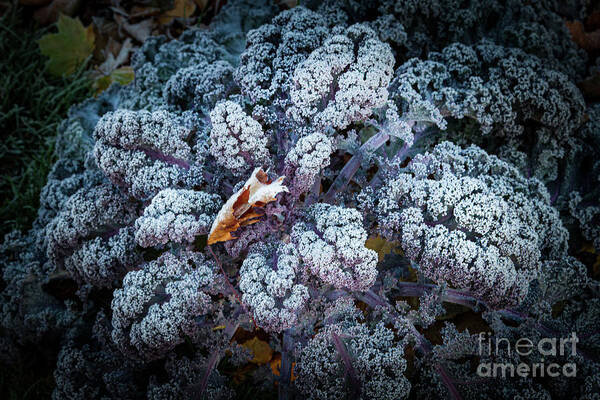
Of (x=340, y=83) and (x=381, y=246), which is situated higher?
(x=340, y=83)

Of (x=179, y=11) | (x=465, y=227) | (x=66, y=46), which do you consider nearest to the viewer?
(x=465, y=227)

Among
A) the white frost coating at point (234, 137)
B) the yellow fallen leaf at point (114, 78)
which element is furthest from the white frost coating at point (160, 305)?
the yellow fallen leaf at point (114, 78)

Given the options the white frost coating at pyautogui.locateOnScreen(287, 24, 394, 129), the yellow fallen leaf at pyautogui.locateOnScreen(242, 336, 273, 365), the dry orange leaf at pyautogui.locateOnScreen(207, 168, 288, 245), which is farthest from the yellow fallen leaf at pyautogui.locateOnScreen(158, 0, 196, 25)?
the yellow fallen leaf at pyautogui.locateOnScreen(242, 336, 273, 365)

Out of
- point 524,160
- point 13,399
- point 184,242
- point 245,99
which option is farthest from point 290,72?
point 13,399

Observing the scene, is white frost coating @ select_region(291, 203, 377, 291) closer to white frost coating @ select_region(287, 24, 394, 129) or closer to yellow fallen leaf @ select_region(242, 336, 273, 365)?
white frost coating @ select_region(287, 24, 394, 129)

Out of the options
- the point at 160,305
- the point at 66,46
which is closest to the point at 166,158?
the point at 160,305

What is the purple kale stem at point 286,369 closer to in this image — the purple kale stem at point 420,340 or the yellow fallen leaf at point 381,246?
the purple kale stem at point 420,340

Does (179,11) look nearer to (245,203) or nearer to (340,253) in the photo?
(245,203)
